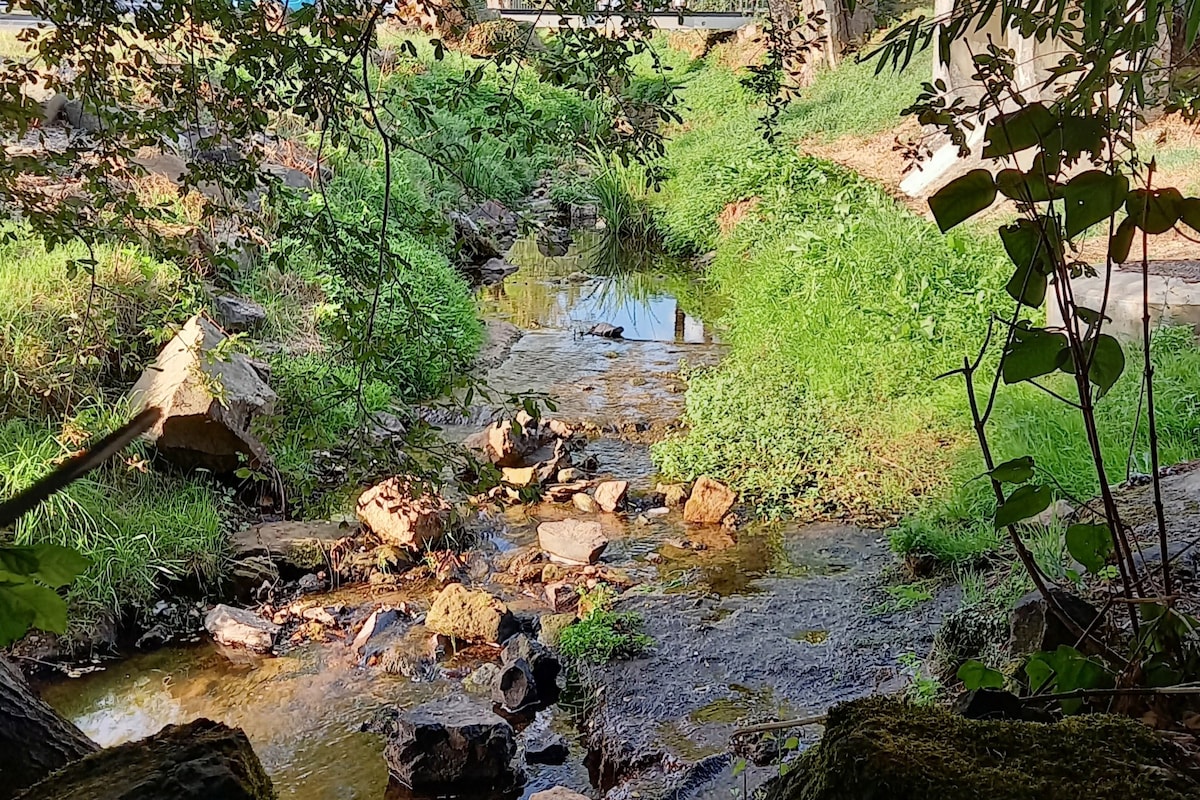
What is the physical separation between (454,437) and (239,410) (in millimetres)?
1580

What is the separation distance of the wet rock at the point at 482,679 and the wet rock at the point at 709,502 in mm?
1508

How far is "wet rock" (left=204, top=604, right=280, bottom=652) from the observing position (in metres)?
4.01

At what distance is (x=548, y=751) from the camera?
336 cm

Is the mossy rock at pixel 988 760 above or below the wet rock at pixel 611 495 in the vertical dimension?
above

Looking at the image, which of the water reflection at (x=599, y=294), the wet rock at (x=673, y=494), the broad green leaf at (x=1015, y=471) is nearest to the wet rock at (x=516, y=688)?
the wet rock at (x=673, y=494)

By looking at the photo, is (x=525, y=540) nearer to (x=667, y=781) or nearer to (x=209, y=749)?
(x=667, y=781)

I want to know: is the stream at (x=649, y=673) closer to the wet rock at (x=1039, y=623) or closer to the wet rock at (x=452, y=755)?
the wet rock at (x=452, y=755)

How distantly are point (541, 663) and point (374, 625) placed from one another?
0.83m

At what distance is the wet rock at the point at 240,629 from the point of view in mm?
4008

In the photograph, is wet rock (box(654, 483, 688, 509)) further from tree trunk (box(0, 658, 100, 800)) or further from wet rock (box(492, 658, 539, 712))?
tree trunk (box(0, 658, 100, 800))

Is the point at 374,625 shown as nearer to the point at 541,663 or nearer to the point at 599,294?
the point at 541,663

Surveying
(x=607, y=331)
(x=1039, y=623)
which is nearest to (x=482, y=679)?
(x=1039, y=623)

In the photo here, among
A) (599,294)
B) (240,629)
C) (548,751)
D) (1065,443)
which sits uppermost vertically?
(599,294)

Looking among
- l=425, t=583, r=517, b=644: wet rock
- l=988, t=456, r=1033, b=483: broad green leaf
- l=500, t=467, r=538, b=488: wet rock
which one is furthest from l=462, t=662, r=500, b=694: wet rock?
l=988, t=456, r=1033, b=483: broad green leaf
